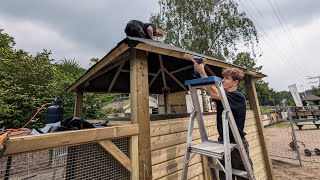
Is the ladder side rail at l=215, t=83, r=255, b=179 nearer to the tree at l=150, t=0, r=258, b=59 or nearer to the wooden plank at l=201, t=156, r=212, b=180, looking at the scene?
the wooden plank at l=201, t=156, r=212, b=180

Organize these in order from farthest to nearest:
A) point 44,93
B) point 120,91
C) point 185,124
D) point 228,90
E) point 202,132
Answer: point 44,93 → point 120,91 → point 185,124 → point 228,90 → point 202,132

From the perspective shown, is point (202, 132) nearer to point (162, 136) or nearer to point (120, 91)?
point (162, 136)

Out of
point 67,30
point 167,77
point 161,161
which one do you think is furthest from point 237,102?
point 67,30

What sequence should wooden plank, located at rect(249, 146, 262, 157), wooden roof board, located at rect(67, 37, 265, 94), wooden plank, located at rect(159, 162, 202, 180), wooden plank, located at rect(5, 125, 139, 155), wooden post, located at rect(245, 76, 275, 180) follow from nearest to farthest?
wooden plank, located at rect(5, 125, 139, 155), wooden plank, located at rect(159, 162, 202, 180), wooden roof board, located at rect(67, 37, 265, 94), wooden plank, located at rect(249, 146, 262, 157), wooden post, located at rect(245, 76, 275, 180)

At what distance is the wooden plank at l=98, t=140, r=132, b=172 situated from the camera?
2.02 meters

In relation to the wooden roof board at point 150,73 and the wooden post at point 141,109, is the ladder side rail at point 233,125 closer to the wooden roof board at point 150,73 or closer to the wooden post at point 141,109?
the wooden post at point 141,109

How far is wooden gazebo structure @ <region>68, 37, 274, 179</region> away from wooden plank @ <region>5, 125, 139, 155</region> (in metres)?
0.30

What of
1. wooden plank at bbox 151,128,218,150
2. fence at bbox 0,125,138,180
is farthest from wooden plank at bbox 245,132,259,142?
fence at bbox 0,125,138,180

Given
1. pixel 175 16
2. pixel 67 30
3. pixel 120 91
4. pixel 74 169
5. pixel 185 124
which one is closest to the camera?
pixel 74 169

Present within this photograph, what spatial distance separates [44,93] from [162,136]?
980 cm

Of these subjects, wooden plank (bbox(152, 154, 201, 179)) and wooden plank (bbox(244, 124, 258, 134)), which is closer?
wooden plank (bbox(152, 154, 201, 179))

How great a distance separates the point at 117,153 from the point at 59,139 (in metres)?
0.64

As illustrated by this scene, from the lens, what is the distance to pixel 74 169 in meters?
1.90

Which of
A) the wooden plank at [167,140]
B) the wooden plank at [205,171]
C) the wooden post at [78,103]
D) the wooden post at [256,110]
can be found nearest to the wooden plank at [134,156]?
the wooden plank at [167,140]
